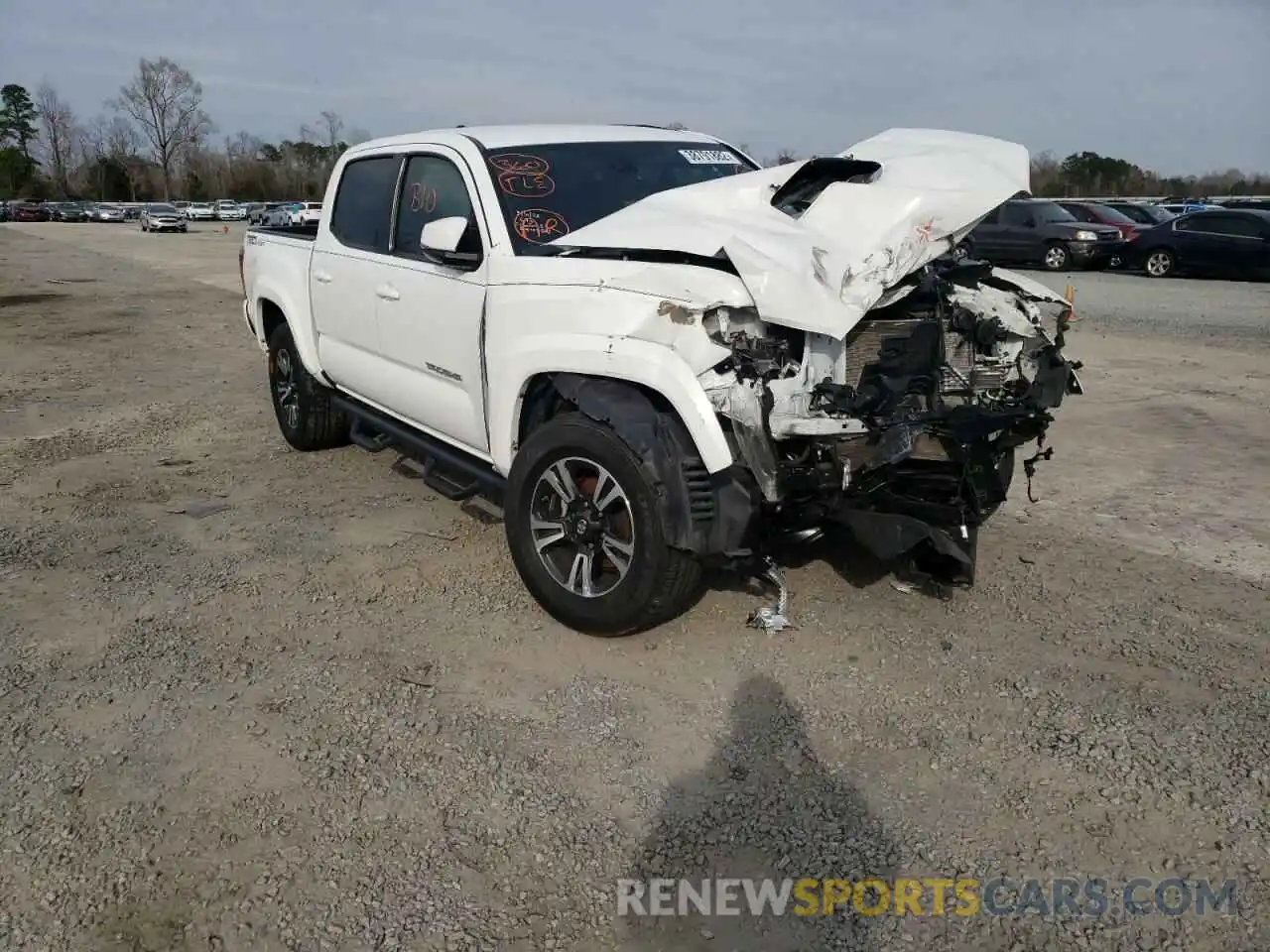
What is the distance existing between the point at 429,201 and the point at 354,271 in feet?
2.36

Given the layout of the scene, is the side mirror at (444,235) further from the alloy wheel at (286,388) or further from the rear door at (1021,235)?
the rear door at (1021,235)

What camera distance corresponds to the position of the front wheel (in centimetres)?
1991

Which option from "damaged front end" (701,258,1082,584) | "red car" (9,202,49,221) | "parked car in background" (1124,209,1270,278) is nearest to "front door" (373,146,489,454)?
"damaged front end" (701,258,1082,584)

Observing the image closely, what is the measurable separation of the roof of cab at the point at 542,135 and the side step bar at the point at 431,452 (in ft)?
4.78

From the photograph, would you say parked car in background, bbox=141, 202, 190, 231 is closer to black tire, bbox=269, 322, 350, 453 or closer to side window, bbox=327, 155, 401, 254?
black tire, bbox=269, 322, 350, 453

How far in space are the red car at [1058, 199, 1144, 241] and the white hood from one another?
1983 centimetres

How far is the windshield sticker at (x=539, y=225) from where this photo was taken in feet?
13.8

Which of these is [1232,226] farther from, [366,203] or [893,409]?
[893,409]

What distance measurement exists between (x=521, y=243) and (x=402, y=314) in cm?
95

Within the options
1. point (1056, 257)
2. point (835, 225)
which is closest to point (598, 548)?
point (835, 225)

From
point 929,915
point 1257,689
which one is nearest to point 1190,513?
point 1257,689

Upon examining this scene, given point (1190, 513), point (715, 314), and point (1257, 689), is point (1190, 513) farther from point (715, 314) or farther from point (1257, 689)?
point (715, 314)

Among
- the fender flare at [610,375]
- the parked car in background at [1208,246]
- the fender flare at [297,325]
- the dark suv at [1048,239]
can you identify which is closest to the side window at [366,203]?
the fender flare at [297,325]

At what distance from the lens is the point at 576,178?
15.0 feet
